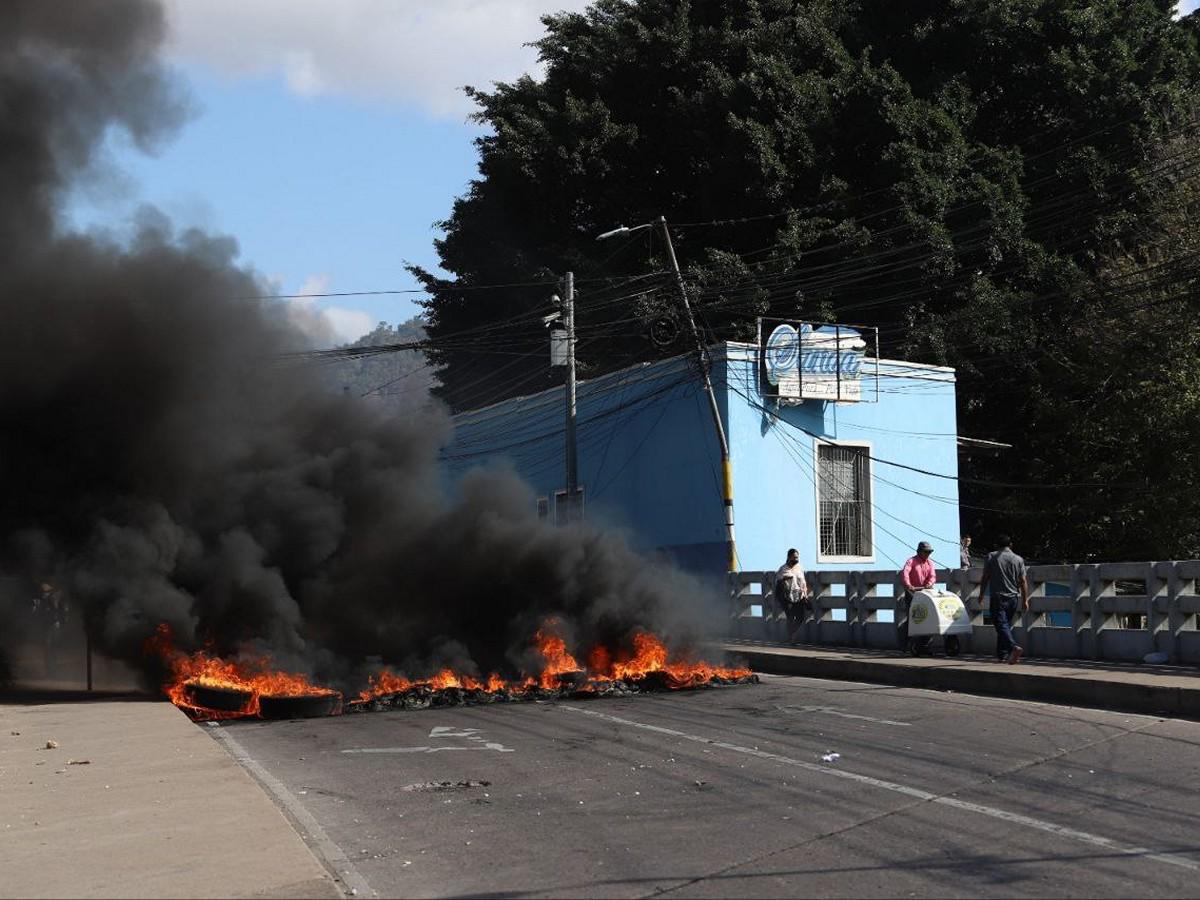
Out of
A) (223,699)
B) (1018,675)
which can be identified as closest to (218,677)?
(223,699)

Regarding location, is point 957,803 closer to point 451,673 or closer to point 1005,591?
point 1005,591

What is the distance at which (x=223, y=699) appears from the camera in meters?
15.5

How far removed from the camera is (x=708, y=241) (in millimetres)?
40000

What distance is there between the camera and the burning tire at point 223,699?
607 inches

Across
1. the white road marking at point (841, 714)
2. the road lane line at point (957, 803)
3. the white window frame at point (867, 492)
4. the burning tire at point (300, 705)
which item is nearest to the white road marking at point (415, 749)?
the road lane line at point (957, 803)

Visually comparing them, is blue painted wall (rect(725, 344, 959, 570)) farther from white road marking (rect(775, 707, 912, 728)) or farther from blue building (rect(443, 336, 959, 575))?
white road marking (rect(775, 707, 912, 728))

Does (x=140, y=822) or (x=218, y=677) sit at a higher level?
(x=218, y=677)

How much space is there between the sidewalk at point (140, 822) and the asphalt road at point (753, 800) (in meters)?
0.36

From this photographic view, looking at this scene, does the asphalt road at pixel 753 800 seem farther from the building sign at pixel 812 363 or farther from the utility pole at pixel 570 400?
the building sign at pixel 812 363

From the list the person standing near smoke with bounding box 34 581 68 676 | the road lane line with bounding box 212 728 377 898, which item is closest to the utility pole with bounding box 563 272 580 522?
the person standing near smoke with bounding box 34 581 68 676

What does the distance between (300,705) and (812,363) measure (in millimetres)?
15696

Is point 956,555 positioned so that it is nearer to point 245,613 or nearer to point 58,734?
point 245,613

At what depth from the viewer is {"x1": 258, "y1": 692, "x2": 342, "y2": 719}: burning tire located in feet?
49.5

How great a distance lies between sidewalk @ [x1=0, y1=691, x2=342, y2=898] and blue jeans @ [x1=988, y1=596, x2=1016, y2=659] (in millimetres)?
9700
